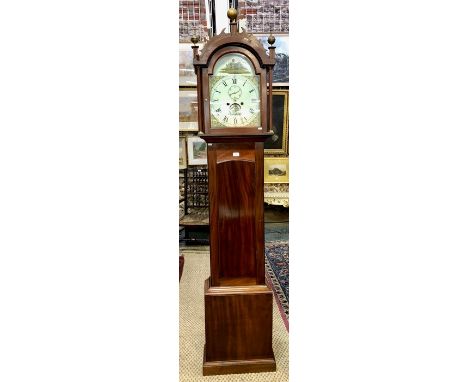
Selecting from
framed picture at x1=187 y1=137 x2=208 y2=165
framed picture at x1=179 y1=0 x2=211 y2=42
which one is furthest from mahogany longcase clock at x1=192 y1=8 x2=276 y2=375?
framed picture at x1=187 y1=137 x2=208 y2=165

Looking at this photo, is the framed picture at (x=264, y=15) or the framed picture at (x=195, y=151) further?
the framed picture at (x=195, y=151)

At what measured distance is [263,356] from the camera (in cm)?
165

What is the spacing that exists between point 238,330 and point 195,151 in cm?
241

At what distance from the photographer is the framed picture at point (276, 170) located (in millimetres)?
3779

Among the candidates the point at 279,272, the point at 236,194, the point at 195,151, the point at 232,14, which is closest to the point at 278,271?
the point at 279,272

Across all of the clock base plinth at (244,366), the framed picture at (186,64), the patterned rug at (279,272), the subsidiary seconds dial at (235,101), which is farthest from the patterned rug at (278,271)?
the framed picture at (186,64)

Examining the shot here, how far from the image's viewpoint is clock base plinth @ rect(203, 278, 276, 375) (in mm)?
1614

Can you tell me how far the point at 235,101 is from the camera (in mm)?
1509

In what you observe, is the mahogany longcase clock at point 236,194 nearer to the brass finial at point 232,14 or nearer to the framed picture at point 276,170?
the brass finial at point 232,14

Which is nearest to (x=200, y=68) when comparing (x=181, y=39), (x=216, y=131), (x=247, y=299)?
(x=216, y=131)

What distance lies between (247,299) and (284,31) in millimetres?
2903

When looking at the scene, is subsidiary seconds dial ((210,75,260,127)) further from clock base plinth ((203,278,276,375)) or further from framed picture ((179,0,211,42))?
framed picture ((179,0,211,42))

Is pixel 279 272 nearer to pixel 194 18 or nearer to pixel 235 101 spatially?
pixel 235 101

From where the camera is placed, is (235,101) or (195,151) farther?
(195,151)
